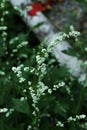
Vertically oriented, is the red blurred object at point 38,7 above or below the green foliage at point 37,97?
above

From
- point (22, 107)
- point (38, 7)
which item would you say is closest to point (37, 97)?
point (22, 107)

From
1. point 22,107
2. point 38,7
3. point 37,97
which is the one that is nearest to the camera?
point 37,97

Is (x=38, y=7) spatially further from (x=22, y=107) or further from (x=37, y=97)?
(x=37, y=97)

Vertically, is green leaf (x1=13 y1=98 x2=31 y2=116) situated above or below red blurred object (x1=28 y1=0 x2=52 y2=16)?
below

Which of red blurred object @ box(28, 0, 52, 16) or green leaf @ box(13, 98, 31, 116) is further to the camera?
red blurred object @ box(28, 0, 52, 16)

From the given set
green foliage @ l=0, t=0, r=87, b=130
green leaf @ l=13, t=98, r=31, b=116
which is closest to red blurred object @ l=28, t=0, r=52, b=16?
green foliage @ l=0, t=0, r=87, b=130

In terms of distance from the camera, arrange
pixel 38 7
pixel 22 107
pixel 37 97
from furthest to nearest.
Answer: pixel 38 7 < pixel 22 107 < pixel 37 97

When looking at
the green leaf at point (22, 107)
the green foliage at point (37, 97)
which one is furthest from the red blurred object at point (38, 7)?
the green leaf at point (22, 107)

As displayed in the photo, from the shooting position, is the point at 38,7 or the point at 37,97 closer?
the point at 37,97

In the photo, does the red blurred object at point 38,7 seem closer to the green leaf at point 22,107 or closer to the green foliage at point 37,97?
the green foliage at point 37,97

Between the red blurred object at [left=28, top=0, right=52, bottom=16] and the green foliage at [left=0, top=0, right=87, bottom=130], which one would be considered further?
the red blurred object at [left=28, top=0, right=52, bottom=16]

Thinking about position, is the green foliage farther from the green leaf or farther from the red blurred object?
the red blurred object

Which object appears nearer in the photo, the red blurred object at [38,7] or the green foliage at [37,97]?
the green foliage at [37,97]
